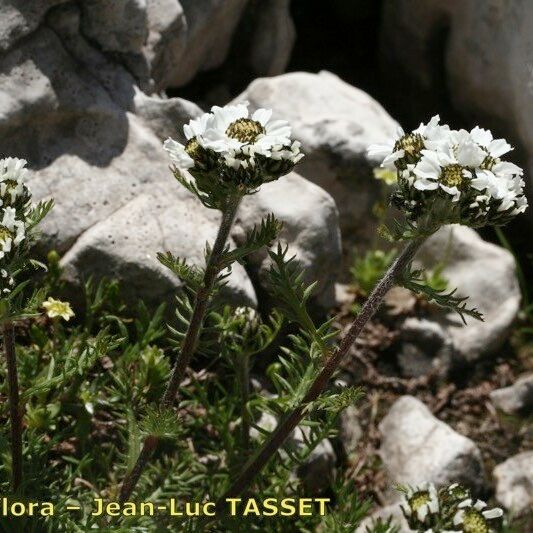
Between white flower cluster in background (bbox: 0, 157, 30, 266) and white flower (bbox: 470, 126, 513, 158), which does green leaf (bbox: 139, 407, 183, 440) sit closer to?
white flower cluster in background (bbox: 0, 157, 30, 266)

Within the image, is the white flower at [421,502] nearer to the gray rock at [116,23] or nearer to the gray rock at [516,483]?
the gray rock at [516,483]

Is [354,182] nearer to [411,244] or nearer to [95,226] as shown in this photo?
[95,226]

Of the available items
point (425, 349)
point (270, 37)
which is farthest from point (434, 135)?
point (270, 37)

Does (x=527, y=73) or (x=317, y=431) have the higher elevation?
(x=527, y=73)

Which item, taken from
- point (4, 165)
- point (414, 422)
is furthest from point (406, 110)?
point (4, 165)

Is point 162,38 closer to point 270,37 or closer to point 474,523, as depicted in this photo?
point 270,37
